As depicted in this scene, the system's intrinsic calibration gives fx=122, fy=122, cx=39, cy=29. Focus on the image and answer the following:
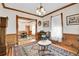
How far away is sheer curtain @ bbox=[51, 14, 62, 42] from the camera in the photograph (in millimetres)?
2070

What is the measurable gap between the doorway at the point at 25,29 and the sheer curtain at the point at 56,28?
1.02 feet

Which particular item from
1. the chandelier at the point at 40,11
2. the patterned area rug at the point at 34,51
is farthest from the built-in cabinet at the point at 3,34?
the chandelier at the point at 40,11

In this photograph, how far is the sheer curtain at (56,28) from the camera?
2.07 m

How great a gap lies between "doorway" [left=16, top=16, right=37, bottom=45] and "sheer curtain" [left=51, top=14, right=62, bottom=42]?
0.31m

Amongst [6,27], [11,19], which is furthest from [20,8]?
[6,27]

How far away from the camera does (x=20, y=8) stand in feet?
6.81

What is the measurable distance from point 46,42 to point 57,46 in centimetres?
20

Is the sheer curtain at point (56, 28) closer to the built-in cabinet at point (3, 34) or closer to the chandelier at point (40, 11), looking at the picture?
the chandelier at point (40, 11)

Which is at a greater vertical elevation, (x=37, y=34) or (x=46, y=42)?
(x=37, y=34)

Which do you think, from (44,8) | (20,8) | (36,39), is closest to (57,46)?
(36,39)

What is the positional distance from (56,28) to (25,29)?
0.53m

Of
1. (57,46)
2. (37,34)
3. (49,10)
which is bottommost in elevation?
(57,46)

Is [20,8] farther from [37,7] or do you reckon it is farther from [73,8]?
[73,8]

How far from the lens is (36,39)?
208 cm
